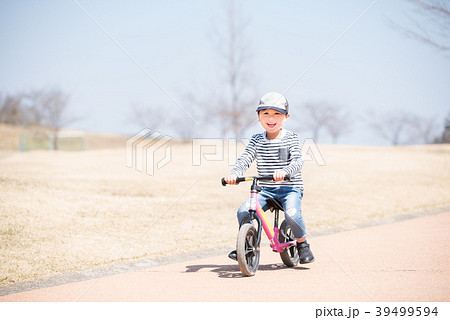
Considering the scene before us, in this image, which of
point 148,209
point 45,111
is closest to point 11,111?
point 45,111

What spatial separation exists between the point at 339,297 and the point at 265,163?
170cm

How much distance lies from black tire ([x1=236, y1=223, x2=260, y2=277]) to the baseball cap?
46.9 inches

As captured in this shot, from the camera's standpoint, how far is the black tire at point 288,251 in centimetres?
553

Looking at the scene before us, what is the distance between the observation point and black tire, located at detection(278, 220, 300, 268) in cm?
553

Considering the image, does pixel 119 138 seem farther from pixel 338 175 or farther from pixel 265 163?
pixel 265 163

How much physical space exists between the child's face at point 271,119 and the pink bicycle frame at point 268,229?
2.36 ft

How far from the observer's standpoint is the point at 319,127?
50.1 m

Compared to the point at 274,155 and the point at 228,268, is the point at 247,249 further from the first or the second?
the point at 274,155

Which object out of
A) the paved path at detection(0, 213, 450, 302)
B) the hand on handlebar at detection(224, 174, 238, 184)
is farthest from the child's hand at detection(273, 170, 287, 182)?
the paved path at detection(0, 213, 450, 302)

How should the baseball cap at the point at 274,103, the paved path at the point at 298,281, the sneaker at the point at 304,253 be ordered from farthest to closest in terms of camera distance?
the sneaker at the point at 304,253, the baseball cap at the point at 274,103, the paved path at the point at 298,281

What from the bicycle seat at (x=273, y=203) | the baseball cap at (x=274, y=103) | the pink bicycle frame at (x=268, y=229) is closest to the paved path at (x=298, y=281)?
the pink bicycle frame at (x=268, y=229)

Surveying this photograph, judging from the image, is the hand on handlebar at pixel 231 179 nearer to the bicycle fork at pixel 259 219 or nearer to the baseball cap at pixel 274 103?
the bicycle fork at pixel 259 219

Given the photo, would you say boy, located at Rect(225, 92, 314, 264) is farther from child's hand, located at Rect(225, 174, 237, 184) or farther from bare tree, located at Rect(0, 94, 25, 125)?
bare tree, located at Rect(0, 94, 25, 125)

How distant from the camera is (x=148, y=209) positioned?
10.4 m
